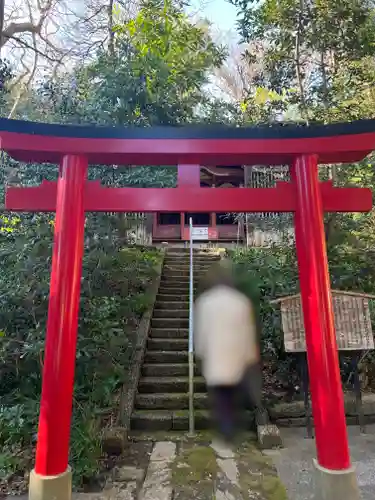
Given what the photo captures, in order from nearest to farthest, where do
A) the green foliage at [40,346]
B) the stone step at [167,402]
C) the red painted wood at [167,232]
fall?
1. the green foliage at [40,346]
2. the stone step at [167,402]
3. the red painted wood at [167,232]

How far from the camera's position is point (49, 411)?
2.92m

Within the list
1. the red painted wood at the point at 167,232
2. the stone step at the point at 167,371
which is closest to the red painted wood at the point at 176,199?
the stone step at the point at 167,371

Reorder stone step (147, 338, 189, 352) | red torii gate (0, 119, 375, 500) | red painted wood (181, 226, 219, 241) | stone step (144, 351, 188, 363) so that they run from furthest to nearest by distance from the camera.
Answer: red painted wood (181, 226, 219, 241)
stone step (147, 338, 189, 352)
stone step (144, 351, 188, 363)
red torii gate (0, 119, 375, 500)

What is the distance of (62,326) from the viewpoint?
3.05m

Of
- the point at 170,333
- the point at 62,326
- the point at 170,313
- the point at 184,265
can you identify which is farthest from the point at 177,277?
the point at 62,326

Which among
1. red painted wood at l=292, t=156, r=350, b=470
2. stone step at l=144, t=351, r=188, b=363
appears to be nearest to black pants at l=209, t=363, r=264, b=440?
red painted wood at l=292, t=156, r=350, b=470

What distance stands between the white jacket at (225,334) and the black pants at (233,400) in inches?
7.0

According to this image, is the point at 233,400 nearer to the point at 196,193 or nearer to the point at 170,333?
the point at 170,333

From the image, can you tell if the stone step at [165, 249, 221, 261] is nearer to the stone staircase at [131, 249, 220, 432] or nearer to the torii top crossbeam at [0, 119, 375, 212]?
the stone staircase at [131, 249, 220, 432]

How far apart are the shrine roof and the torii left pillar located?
189mm

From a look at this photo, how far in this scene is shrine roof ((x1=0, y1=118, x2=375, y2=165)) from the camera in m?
3.28

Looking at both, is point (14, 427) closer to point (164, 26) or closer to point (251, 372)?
point (251, 372)

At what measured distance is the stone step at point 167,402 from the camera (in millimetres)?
4898

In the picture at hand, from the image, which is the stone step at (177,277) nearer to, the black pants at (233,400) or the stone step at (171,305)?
the stone step at (171,305)
